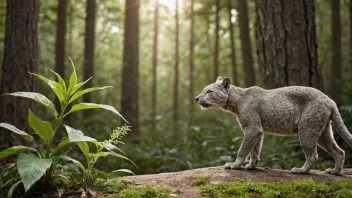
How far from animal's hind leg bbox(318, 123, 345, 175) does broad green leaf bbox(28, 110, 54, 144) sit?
4.17 m

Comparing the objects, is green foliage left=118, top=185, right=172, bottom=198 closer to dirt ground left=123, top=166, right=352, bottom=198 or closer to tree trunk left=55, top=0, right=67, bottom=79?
dirt ground left=123, top=166, right=352, bottom=198

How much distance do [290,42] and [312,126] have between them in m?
2.92

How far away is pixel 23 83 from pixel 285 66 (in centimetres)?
569

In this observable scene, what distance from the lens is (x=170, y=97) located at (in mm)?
37719

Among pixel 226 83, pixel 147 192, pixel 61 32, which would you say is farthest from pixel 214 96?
pixel 61 32

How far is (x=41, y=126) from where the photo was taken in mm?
4805

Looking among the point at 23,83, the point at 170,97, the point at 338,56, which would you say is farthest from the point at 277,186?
the point at 170,97

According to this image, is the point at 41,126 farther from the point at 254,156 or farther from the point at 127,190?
the point at 254,156

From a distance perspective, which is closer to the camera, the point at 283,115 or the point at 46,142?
the point at 46,142

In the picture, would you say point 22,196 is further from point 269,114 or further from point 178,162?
point 178,162

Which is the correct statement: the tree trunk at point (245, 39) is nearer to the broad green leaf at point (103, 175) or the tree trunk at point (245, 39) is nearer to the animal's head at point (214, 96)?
the animal's head at point (214, 96)

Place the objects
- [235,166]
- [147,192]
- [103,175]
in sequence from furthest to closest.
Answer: [235,166] → [103,175] → [147,192]

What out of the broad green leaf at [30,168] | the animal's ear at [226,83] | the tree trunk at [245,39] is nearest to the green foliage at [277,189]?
the animal's ear at [226,83]

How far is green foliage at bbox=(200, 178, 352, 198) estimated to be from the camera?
479 cm
